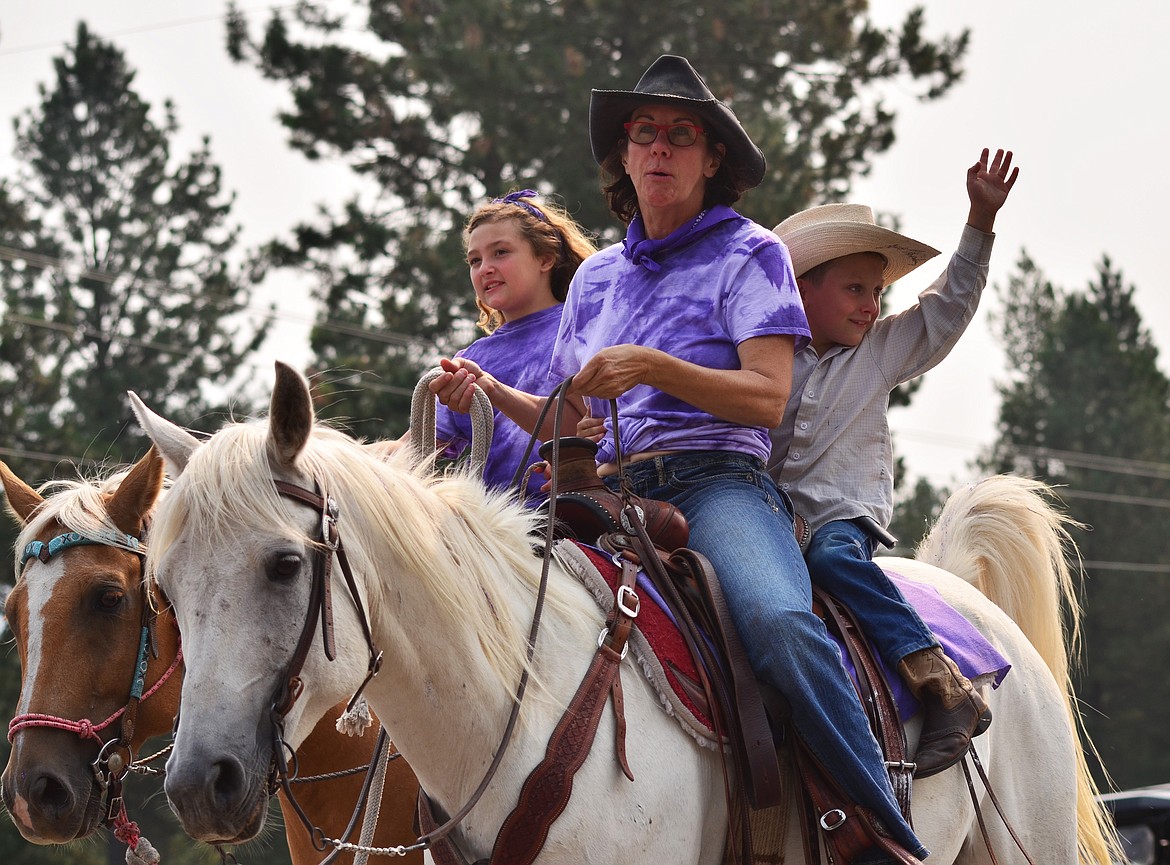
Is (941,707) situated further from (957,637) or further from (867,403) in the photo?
(867,403)

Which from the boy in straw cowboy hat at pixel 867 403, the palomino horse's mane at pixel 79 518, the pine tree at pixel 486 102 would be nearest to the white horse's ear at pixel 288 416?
the palomino horse's mane at pixel 79 518

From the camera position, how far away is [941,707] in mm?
3854

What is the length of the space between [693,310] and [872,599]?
1.00 m

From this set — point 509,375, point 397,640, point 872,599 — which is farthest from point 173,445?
point 509,375

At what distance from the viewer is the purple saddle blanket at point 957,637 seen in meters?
4.09

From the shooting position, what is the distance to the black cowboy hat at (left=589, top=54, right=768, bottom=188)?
3.83m

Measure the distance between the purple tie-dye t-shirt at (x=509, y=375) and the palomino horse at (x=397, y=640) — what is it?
1.42 meters

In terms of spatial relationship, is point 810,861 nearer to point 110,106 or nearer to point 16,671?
point 16,671

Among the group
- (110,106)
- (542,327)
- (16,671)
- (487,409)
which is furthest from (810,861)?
(110,106)

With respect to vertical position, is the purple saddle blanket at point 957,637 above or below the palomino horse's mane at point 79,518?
below

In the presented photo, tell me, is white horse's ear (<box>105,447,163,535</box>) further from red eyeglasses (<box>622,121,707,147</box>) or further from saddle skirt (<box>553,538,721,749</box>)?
red eyeglasses (<box>622,121,707,147</box>)

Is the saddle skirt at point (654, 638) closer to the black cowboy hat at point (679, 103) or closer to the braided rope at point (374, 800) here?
the braided rope at point (374, 800)

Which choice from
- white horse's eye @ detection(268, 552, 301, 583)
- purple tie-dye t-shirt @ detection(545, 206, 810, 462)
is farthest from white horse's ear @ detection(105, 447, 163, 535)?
white horse's eye @ detection(268, 552, 301, 583)

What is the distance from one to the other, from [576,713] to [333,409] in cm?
1483
